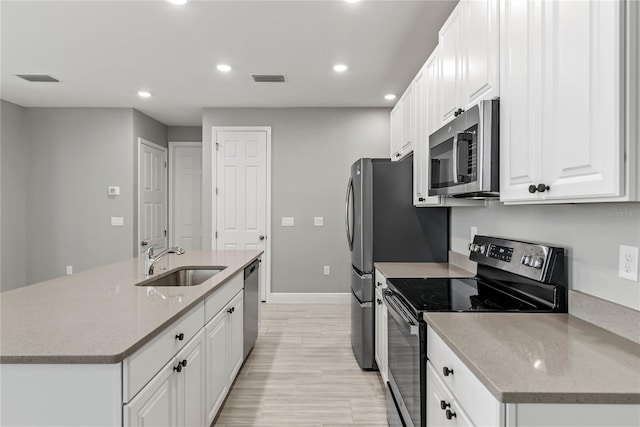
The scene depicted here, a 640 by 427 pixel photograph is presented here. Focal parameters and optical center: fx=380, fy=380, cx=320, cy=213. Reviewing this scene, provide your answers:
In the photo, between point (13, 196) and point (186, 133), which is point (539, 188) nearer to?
point (13, 196)

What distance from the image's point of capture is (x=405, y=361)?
1.80 meters

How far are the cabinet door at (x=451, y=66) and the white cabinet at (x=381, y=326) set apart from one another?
116 cm

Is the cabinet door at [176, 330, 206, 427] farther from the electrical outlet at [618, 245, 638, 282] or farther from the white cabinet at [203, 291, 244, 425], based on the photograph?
the electrical outlet at [618, 245, 638, 282]

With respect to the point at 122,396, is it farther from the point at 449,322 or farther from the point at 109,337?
the point at 449,322

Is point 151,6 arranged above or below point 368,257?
above

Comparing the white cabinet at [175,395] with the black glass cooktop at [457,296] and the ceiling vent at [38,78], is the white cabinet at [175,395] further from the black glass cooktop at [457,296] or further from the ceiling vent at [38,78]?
the ceiling vent at [38,78]

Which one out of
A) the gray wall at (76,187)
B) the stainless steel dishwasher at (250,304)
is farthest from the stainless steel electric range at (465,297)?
the gray wall at (76,187)

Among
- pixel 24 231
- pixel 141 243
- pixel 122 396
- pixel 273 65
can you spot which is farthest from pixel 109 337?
pixel 24 231

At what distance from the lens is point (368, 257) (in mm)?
2994

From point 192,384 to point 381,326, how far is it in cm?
140

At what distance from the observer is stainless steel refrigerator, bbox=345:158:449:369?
298cm

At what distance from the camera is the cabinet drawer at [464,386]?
0.97 meters

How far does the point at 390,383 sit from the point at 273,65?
119 inches

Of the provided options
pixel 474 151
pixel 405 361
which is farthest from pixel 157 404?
pixel 474 151
